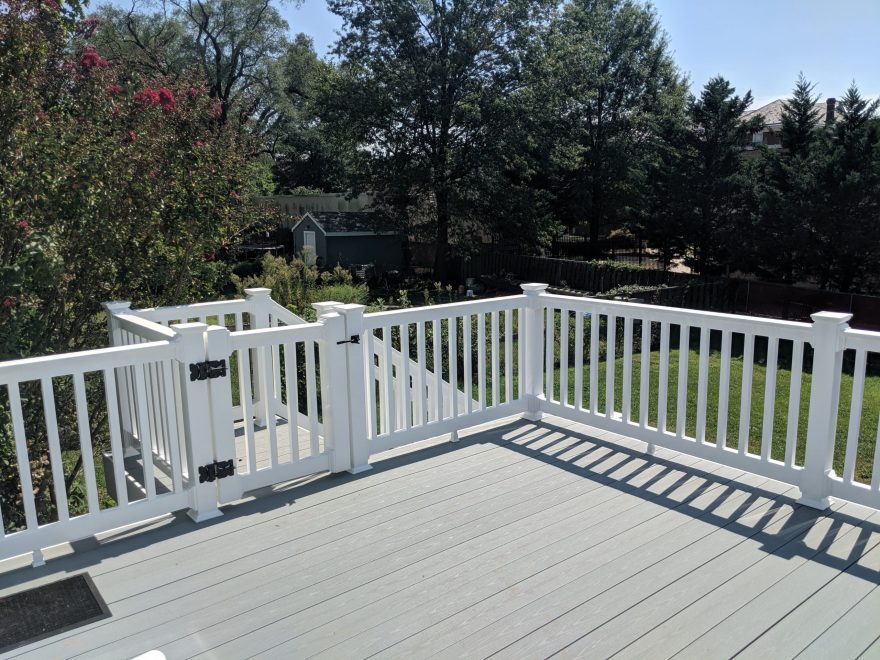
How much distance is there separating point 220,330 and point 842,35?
1261 cm

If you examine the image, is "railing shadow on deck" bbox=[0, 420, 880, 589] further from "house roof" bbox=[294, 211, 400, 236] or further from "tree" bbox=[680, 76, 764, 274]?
"house roof" bbox=[294, 211, 400, 236]

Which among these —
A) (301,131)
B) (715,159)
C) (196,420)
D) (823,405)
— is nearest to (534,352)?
(823,405)

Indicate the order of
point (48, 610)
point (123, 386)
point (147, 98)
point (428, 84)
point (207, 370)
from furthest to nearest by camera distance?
point (428, 84) < point (147, 98) < point (123, 386) < point (207, 370) < point (48, 610)

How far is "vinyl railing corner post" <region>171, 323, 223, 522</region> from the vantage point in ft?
9.96

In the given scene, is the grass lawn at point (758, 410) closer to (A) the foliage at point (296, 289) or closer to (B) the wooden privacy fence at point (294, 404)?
(B) the wooden privacy fence at point (294, 404)

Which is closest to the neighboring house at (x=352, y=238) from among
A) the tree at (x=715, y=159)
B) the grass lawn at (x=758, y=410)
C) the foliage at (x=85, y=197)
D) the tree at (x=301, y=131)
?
the tree at (x=301, y=131)

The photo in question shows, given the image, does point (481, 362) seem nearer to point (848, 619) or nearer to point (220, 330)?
point (220, 330)

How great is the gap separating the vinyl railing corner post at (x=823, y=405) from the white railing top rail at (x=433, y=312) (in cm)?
175

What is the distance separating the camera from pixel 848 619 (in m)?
2.32

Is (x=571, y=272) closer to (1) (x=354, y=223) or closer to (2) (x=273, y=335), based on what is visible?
(1) (x=354, y=223)

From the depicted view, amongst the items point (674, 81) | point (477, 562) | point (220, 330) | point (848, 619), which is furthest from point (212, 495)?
point (674, 81)

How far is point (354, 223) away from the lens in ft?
69.5

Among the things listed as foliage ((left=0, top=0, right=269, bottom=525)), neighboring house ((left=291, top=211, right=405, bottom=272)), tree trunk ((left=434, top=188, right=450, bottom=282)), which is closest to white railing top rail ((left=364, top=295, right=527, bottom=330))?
foliage ((left=0, top=0, right=269, bottom=525))

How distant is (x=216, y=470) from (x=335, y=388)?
0.75 m
